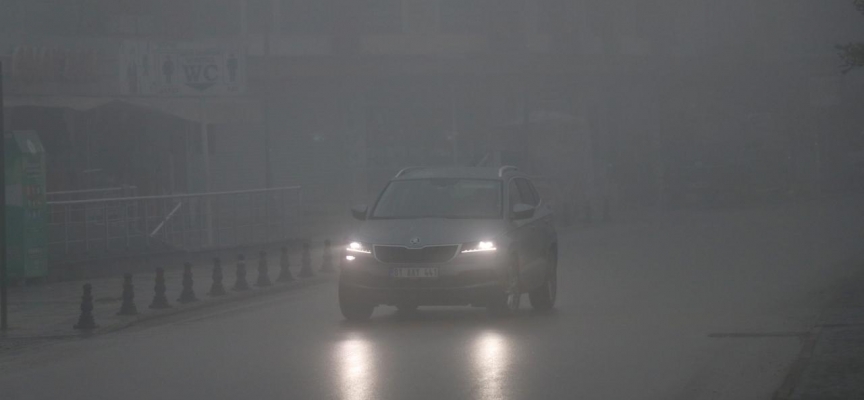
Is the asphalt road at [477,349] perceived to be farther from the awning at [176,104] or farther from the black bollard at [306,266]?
the awning at [176,104]

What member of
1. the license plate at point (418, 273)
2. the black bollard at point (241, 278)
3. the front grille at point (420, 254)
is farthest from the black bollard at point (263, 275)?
the license plate at point (418, 273)

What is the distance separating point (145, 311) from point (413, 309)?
3601 mm

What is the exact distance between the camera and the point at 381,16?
2089 inches

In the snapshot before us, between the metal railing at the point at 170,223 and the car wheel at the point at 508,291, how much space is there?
971 cm

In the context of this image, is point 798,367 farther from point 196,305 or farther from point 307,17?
point 307,17

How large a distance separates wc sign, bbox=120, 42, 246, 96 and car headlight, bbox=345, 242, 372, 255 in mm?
13806

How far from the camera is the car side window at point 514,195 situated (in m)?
14.6

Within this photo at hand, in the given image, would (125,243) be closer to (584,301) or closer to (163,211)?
(163,211)

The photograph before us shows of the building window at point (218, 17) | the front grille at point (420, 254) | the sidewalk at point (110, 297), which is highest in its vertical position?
the building window at point (218, 17)

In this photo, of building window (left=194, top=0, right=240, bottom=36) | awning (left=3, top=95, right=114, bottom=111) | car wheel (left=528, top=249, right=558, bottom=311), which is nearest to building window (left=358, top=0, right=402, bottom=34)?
building window (left=194, top=0, right=240, bottom=36)

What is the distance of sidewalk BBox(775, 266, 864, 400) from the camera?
29.3 ft

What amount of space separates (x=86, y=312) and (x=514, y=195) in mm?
5097

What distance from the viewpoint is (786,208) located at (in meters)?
40.8

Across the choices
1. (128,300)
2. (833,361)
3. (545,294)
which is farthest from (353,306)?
(833,361)
